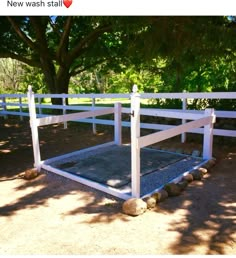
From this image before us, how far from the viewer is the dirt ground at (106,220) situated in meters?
2.81

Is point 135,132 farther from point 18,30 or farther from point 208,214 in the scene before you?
point 18,30

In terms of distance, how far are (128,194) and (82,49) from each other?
9817 millimetres

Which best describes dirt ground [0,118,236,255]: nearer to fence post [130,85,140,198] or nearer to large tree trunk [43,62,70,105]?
fence post [130,85,140,198]

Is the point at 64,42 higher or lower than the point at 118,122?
higher

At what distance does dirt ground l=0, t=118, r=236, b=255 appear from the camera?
2807mm

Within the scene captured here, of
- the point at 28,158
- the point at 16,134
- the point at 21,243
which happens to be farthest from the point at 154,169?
the point at 16,134

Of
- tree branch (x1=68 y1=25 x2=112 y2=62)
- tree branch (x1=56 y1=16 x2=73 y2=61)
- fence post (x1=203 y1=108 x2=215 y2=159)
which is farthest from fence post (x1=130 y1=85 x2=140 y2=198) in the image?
tree branch (x1=56 y1=16 x2=73 y2=61)

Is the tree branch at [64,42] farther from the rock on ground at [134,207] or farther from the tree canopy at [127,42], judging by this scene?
the rock on ground at [134,207]

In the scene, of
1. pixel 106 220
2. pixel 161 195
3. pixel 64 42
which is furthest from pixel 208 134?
pixel 64 42

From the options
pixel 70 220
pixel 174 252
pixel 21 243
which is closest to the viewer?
pixel 174 252

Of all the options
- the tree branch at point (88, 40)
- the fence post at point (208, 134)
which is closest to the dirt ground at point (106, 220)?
the fence post at point (208, 134)

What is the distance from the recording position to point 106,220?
132 inches

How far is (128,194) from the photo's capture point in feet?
12.8
